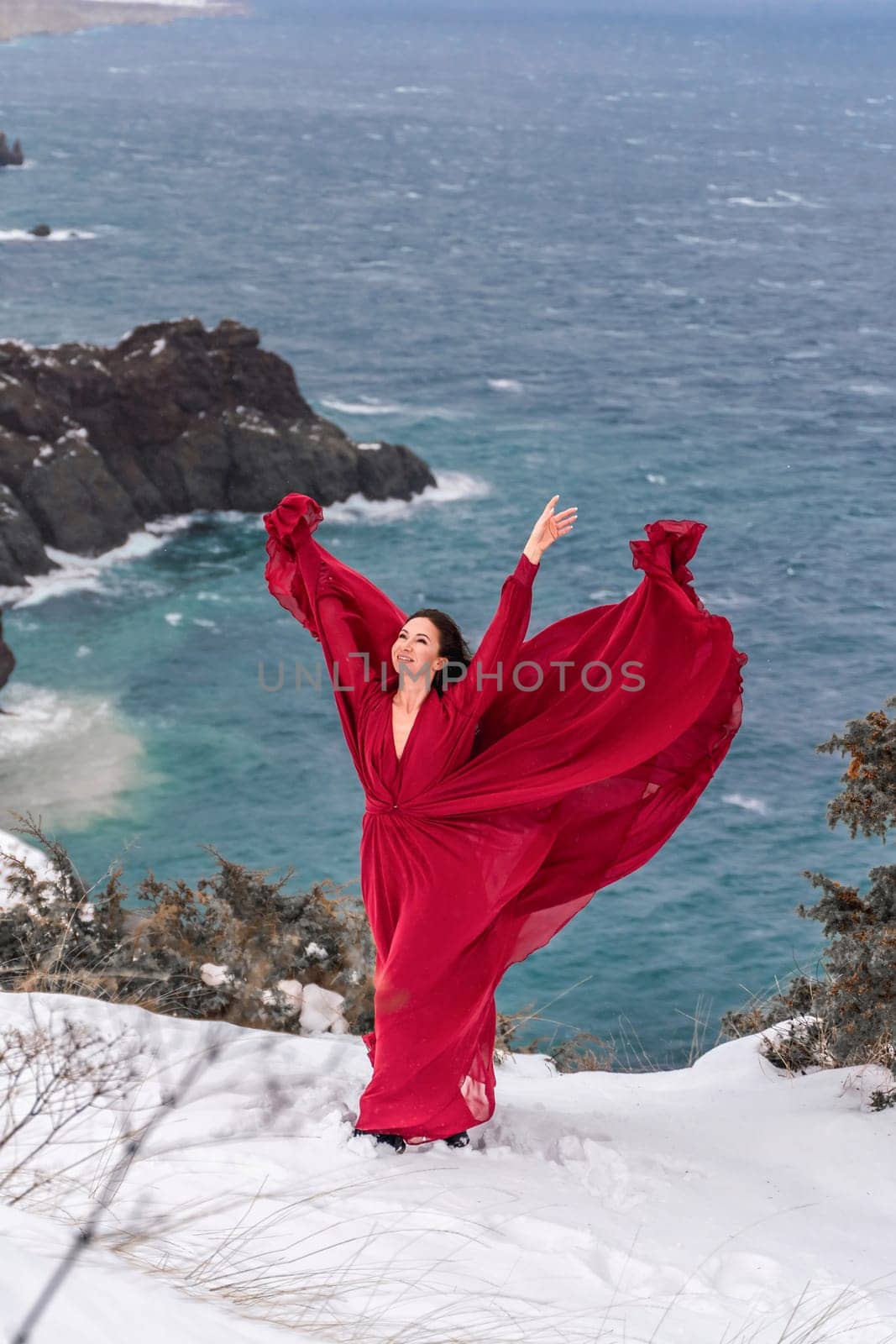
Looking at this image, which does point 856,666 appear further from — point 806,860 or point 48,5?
point 48,5

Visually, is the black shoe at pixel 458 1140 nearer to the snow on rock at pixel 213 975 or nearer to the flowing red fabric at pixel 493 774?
the flowing red fabric at pixel 493 774

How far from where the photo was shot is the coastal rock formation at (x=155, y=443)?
24703 millimetres

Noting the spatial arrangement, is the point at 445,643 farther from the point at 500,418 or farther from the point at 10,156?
the point at 10,156

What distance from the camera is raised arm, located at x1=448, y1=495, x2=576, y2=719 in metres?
4.56

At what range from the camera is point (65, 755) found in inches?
744

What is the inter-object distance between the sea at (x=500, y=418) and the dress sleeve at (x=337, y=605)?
2.16 meters

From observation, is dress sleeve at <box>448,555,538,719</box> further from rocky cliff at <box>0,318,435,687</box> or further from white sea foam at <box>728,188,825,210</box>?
white sea foam at <box>728,188,825,210</box>

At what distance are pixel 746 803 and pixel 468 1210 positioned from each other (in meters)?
14.4

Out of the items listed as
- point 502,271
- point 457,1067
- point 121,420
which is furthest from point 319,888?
point 502,271

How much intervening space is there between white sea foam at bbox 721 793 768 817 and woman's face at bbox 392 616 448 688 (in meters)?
13.7

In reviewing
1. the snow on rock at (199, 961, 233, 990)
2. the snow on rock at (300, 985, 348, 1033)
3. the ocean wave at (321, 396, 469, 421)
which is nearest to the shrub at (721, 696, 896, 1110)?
the snow on rock at (300, 985, 348, 1033)

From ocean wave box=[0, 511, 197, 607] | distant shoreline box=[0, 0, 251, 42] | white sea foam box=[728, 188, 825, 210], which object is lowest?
ocean wave box=[0, 511, 197, 607]

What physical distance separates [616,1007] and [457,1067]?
9.60 m

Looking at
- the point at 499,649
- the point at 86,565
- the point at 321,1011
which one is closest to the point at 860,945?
the point at 499,649
